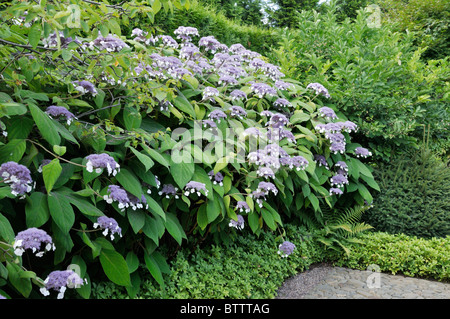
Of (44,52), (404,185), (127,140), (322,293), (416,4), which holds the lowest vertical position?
(322,293)

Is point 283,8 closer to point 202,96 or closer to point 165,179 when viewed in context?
point 202,96

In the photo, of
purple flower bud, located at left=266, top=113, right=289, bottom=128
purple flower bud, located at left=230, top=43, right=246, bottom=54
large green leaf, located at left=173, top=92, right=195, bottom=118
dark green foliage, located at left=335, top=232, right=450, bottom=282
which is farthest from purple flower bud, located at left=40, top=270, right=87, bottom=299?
purple flower bud, located at left=230, top=43, right=246, bottom=54

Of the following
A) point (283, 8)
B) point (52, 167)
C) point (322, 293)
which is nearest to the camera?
point (52, 167)

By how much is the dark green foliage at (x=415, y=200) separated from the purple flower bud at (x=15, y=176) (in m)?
3.93

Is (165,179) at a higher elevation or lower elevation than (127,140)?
lower

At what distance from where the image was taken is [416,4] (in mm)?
8008

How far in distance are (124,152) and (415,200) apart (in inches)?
140

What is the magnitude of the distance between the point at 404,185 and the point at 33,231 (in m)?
4.19

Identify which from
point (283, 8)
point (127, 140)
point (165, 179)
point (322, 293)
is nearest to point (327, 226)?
point (322, 293)

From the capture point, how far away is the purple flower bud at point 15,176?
1721 millimetres

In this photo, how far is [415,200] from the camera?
4.65m

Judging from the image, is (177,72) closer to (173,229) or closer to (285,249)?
(173,229)

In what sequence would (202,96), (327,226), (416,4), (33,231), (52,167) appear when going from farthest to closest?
Result: 1. (416,4)
2. (327,226)
3. (202,96)
4. (52,167)
5. (33,231)

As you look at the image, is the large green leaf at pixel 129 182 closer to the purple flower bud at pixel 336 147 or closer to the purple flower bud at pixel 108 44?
the purple flower bud at pixel 108 44
